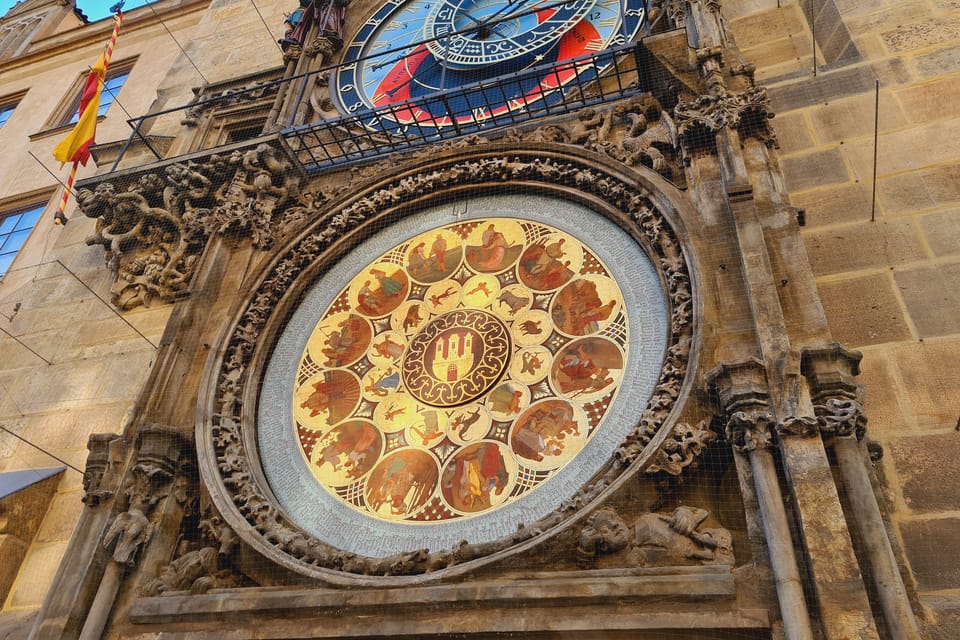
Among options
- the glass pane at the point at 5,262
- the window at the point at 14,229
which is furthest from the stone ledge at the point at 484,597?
the window at the point at 14,229

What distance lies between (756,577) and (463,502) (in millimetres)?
1803

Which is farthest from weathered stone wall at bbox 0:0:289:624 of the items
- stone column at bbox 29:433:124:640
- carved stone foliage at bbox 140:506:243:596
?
carved stone foliage at bbox 140:506:243:596

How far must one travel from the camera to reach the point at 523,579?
13.2 ft

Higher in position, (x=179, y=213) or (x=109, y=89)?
(x=109, y=89)

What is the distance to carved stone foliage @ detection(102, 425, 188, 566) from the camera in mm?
4910

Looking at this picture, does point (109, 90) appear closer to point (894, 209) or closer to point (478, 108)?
point (478, 108)

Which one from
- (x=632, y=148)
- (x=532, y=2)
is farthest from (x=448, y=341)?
(x=532, y=2)

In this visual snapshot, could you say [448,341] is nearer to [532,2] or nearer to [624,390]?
[624,390]

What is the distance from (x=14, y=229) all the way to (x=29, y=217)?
0.87 feet

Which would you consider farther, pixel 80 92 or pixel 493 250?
pixel 80 92

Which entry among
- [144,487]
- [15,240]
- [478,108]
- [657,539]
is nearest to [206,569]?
[144,487]

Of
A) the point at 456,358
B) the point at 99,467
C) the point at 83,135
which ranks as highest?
the point at 83,135

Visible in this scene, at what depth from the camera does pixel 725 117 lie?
5516 millimetres

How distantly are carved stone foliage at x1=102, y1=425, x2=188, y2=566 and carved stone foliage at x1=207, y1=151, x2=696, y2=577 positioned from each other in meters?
0.30
